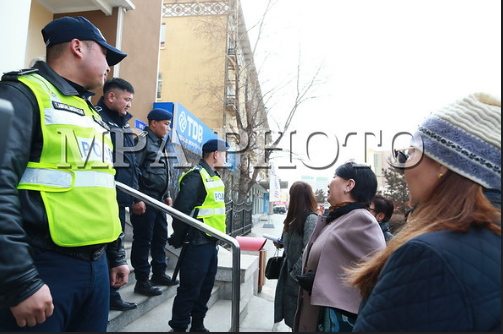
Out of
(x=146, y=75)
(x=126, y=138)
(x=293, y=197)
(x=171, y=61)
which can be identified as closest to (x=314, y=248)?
(x=293, y=197)

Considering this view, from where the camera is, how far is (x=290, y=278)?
340 centimetres

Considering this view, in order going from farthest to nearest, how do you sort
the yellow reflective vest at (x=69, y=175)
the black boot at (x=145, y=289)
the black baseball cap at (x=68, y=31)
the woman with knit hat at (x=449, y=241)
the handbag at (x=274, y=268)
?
the handbag at (x=274, y=268)
the black boot at (x=145, y=289)
the black baseball cap at (x=68, y=31)
the yellow reflective vest at (x=69, y=175)
the woman with knit hat at (x=449, y=241)

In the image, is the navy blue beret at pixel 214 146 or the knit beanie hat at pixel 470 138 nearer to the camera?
the knit beanie hat at pixel 470 138

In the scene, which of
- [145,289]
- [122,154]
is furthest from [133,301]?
[122,154]

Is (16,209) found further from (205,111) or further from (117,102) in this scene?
(205,111)

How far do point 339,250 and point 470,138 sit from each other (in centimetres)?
131

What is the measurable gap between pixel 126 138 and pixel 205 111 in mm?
17297

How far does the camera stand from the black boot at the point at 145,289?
3428mm

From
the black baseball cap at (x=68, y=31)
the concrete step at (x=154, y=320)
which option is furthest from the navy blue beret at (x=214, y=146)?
the black baseball cap at (x=68, y=31)

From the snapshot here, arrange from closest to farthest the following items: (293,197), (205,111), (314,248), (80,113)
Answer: (80,113) < (314,248) < (293,197) < (205,111)

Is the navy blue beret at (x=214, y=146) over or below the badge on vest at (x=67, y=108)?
over

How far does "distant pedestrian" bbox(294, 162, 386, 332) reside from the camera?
1945 mm

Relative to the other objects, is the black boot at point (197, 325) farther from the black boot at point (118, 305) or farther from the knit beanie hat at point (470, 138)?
the knit beanie hat at point (470, 138)

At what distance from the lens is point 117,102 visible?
319 cm
